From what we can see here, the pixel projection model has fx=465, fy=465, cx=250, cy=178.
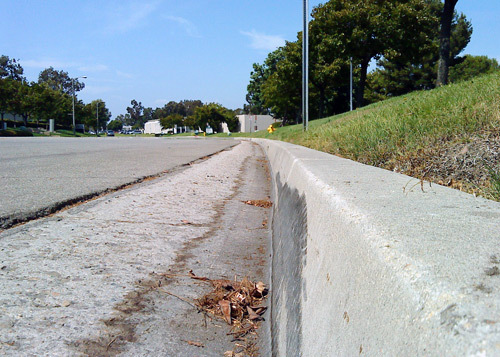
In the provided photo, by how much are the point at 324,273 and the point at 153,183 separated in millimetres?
5636

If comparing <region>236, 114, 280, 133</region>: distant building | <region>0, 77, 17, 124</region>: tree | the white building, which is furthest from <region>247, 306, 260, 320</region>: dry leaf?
the white building

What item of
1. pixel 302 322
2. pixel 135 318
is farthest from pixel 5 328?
pixel 302 322

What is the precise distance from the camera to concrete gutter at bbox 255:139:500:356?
0.87 metres

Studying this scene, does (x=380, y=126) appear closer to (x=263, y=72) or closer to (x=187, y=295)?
(x=187, y=295)

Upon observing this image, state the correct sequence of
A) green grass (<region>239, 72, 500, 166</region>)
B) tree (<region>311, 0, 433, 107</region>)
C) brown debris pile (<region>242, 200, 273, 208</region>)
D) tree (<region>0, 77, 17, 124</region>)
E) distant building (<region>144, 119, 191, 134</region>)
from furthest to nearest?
1. distant building (<region>144, 119, 191, 134</region>)
2. tree (<region>0, 77, 17, 124</region>)
3. tree (<region>311, 0, 433, 107</region>)
4. brown debris pile (<region>242, 200, 273, 208</region>)
5. green grass (<region>239, 72, 500, 166</region>)

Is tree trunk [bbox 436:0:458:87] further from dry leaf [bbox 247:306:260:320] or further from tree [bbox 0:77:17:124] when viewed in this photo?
tree [bbox 0:77:17:124]

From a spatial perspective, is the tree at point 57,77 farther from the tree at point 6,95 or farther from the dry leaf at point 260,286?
the dry leaf at point 260,286

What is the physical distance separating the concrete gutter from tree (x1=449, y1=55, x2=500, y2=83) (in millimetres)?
47574

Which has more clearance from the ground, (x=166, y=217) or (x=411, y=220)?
(x=411, y=220)

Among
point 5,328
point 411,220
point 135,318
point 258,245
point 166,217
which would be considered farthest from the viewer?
point 166,217

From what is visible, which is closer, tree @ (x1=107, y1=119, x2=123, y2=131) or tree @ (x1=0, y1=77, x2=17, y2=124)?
tree @ (x1=0, y1=77, x2=17, y2=124)

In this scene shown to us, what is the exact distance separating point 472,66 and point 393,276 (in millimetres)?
55554

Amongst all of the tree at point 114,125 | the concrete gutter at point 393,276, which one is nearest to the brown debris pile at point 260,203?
the concrete gutter at point 393,276

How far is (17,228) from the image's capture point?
12.5 feet
